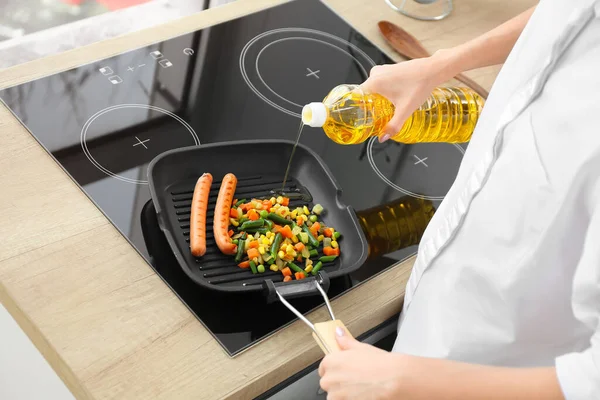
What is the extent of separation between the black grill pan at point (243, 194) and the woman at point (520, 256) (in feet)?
0.46

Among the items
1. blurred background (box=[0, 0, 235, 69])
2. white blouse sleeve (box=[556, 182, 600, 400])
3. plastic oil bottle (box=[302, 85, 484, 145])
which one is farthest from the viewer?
blurred background (box=[0, 0, 235, 69])

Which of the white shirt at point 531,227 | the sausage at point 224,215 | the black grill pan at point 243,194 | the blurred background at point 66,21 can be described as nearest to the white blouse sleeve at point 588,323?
the white shirt at point 531,227

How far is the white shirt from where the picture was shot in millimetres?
752

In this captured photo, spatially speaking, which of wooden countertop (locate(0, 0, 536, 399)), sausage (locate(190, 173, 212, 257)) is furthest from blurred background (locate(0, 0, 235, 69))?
sausage (locate(190, 173, 212, 257))

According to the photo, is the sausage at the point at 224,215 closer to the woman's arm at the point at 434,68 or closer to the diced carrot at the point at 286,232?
the diced carrot at the point at 286,232

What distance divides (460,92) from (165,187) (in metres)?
0.60

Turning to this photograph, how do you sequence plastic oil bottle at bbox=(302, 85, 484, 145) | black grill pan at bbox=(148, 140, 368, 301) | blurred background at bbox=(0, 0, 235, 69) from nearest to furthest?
black grill pan at bbox=(148, 140, 368, 301), plastic oil bottle at bbox=(302, 85, 484, 145), blurred background at bbox=(0, 0, 235, 69)

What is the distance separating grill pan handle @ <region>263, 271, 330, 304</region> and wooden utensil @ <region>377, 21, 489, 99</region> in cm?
67

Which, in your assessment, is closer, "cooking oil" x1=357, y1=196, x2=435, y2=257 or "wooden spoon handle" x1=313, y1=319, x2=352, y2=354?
"wooden spoon handle" x1=313, y1=319, x2=352, y2=354

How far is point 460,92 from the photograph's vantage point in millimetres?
1337

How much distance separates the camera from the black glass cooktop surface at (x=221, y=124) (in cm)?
105

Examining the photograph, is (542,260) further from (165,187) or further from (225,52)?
(225,52)

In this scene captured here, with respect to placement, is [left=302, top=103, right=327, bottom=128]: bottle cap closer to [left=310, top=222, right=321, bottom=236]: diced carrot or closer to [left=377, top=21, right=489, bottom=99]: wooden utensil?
[left=310, top=222, right=321, bottom=236]: diced carrot

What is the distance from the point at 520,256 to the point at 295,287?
0.32 meters
